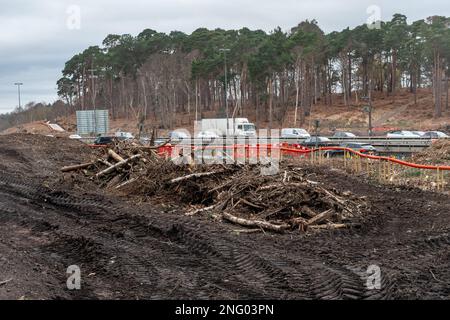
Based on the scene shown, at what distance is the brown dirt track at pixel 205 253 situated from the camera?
23.6 feet

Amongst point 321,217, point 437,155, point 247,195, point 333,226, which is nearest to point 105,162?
point 247,195

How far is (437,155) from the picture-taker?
2217 cm

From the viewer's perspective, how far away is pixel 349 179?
1845 cm

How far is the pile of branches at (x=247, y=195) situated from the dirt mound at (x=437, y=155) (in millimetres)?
8762

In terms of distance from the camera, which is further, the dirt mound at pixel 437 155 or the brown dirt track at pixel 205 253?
the dirt mound at pixel 437 155

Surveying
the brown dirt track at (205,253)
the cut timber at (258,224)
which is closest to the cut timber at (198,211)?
the brown dirt track at (205,253)

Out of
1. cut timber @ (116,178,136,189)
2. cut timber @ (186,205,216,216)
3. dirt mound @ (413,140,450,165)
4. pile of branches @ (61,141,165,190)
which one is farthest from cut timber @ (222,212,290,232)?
dirt mound @ (413,140,450,165)

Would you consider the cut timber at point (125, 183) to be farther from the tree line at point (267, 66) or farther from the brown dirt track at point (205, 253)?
the tree line at point (267, 66)

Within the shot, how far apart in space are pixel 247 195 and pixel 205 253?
13.8 feet

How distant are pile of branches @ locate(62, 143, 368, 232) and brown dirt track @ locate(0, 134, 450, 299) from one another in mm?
535

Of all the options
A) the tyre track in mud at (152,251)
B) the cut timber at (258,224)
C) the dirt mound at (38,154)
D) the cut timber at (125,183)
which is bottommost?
the tyre track in mud at (152,251)

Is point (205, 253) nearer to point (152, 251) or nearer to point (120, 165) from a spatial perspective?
point (152, 251)
